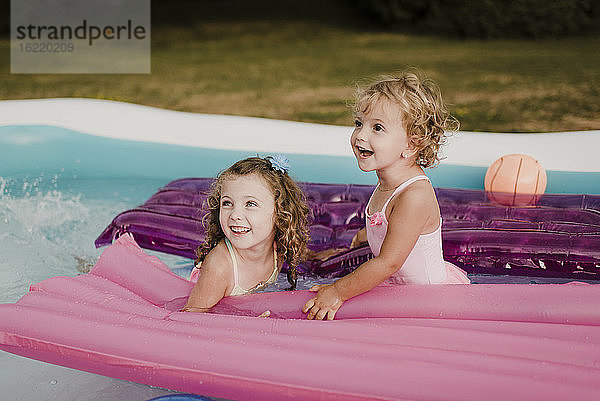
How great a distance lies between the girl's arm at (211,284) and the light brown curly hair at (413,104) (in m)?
0.63

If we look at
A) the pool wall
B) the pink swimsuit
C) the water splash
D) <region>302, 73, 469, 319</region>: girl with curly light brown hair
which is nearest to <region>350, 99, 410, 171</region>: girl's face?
<region>302, 73, 469, 319</region>: girl with curly light brown hair

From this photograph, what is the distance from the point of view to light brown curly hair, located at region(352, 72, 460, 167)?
6.52ft

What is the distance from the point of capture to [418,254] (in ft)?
6.95

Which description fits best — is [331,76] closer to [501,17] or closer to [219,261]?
[501,17]

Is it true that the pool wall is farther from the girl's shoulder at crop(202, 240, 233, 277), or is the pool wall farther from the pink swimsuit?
the girl's shoulder at crop(202, 240, 233, 277)

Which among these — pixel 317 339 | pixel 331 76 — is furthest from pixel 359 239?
pixel 331 76

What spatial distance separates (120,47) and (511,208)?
7.62 metres

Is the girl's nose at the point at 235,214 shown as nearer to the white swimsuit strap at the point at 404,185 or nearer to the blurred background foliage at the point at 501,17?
the white swimsuit strap at the point at 404,185

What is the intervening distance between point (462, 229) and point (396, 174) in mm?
793

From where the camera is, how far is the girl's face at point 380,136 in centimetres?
199

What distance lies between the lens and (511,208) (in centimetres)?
296

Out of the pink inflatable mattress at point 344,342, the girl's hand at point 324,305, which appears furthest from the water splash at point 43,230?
the girl's hand at point 324,305

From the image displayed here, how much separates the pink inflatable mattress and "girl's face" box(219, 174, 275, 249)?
0.19 m

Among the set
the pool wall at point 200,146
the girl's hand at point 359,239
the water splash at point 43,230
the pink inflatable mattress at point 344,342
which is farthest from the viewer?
the pool wall at point 200,146
